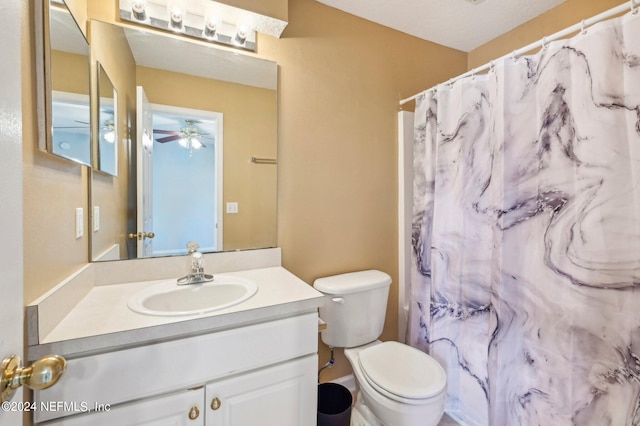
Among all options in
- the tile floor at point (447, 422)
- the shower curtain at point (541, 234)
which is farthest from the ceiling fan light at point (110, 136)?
the tile floor at point (447, 422)

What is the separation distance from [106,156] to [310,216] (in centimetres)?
103

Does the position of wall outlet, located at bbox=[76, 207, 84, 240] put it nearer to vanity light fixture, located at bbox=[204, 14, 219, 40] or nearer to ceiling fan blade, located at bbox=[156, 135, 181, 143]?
ceiling fan blade, located at bbox=[156, 135, 181, 143]

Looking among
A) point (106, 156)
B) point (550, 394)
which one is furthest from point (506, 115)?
point (106, 156)

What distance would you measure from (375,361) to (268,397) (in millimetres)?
635

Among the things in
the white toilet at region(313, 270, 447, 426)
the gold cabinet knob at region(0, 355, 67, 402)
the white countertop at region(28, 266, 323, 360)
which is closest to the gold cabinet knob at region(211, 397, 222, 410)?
the white countertop at region(28, 266, 323, 360)

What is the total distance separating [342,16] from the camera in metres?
1.78

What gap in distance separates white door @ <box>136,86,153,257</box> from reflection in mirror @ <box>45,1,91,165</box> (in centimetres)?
24

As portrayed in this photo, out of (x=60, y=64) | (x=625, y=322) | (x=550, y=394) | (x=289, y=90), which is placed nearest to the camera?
(x=60, y=64)

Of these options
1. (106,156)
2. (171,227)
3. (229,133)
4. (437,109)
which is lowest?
(171,227)

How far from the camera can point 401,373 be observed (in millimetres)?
1412

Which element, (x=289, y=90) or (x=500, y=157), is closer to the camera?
(x=500, y=157)

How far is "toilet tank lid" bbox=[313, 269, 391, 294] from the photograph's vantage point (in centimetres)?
159

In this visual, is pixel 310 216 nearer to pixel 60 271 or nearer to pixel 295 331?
pixel 295 331

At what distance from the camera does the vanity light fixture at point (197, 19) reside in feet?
4.34
